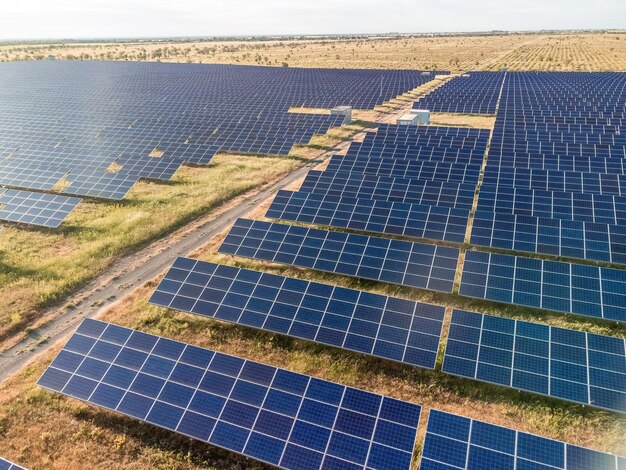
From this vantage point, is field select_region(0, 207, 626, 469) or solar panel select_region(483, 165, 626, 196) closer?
field select_region(0, 207, 626, 469)

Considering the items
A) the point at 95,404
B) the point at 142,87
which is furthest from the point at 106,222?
the point at 142,87

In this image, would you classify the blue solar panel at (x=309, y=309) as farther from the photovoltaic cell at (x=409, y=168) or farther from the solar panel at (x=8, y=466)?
the photovoltaic cell at (x=409, y=168)

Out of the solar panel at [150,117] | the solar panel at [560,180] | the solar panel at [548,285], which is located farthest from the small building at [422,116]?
the solar panel at [548,285]

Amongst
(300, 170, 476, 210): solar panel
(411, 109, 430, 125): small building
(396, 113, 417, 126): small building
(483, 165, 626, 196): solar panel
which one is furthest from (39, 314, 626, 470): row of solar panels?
(411, 109, 430, 125): small building

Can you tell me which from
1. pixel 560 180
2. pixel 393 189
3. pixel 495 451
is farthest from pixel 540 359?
pixel 560 180

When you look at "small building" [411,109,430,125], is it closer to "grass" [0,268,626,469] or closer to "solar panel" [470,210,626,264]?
"solar panel" [470,210,626,264]

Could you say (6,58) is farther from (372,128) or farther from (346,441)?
(346,441)
